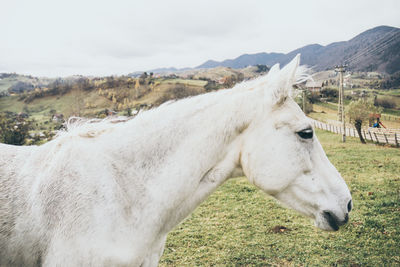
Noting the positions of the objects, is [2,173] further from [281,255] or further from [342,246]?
[342,246]

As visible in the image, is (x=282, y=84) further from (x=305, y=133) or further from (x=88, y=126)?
(x=88, y=126)

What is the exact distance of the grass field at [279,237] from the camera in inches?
189

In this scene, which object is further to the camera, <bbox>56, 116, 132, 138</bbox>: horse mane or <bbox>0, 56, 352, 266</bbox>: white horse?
<bbox>56, 116, 132, 138</bbox>: horse mane

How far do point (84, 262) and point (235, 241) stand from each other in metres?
4.62

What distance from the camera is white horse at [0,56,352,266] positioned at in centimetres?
178

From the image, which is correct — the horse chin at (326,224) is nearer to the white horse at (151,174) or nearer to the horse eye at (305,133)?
the white horse at (151,174)

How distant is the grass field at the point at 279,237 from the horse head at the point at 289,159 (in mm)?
3104

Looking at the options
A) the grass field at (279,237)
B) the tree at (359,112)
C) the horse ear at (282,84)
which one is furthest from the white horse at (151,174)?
the tree at (359,112)

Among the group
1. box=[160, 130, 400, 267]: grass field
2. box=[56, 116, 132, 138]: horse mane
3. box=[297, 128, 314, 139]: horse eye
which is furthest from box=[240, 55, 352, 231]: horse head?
box=[160, 130, 400, 267]: grass field

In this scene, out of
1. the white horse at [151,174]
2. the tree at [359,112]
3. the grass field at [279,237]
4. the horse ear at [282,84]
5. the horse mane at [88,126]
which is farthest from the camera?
the tree at [359,112]

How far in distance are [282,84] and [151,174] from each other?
1459 millimetres

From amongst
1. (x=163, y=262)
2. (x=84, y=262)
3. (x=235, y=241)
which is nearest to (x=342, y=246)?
(x=235, y=241)

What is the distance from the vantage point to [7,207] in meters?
1.84

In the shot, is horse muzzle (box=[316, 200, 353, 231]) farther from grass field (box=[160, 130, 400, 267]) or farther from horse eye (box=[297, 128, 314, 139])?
grass field (box=[160, 130, 400, 267])
